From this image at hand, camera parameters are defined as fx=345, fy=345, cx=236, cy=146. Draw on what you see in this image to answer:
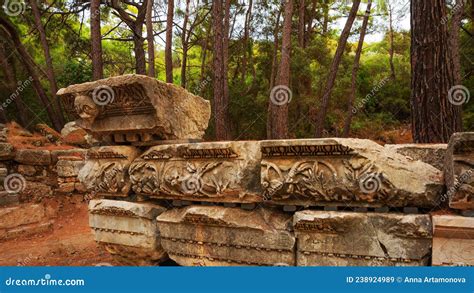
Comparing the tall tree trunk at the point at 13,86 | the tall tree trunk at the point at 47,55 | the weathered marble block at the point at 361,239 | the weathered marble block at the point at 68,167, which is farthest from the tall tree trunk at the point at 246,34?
the weathered marble block at the point at 361,239

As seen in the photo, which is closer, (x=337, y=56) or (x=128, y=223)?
(x=128, y=223)

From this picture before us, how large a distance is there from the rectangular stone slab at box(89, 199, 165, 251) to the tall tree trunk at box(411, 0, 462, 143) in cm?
308

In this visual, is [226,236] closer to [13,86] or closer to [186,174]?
[186,174]

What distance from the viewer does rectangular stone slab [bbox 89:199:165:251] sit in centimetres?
312

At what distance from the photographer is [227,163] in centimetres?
275

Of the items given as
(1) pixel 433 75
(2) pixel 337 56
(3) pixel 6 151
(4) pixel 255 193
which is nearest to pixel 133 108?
(4) pixel 255 193

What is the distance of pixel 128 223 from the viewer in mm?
3203

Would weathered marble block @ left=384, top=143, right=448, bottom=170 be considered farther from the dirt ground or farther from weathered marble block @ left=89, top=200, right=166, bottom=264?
the dirt ground

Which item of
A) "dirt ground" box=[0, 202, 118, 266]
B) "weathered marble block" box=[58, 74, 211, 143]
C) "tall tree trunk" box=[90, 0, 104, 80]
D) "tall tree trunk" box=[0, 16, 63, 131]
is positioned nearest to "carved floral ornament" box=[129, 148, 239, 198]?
"weathered marble block" box=[58, 74, 211, 143]

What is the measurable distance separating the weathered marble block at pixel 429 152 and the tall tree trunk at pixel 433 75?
1017 mm

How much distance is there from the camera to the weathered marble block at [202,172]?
2.69 m

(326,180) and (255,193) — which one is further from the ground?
(326,180)

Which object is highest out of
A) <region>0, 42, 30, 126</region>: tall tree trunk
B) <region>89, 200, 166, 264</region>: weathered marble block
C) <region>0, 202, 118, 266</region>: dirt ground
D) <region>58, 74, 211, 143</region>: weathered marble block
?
<region>0, 42, 30, 126</region>: tall tree trunk

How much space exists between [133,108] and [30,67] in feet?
31.9
